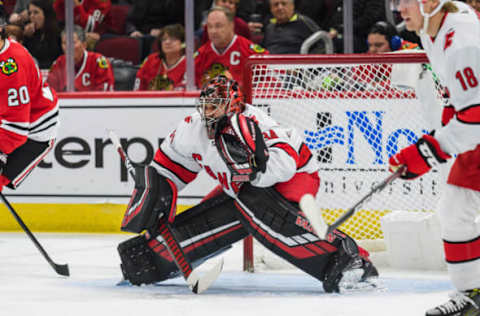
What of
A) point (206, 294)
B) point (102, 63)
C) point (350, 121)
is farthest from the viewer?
point (102, 63)

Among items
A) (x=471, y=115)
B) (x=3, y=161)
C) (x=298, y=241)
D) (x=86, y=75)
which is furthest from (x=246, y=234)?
(x=86, y=75)

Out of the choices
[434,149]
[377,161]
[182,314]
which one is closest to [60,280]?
[182,314]

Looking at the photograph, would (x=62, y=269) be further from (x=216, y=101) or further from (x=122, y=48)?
(x=122, y=48)

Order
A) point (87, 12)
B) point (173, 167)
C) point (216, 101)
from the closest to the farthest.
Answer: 1. point (216, 101)
2. point (173, 167)
3. point (87, 12)

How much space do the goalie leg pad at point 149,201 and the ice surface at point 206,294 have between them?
0.88 ft

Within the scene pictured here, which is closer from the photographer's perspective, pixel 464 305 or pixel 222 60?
Result: pixel 464 305

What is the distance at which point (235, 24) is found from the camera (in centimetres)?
536

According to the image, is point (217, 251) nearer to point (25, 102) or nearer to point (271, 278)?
point (271, 278)

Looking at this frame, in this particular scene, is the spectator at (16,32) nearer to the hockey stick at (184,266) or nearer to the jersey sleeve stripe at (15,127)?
the jersey sleeve stripe at (15,127)

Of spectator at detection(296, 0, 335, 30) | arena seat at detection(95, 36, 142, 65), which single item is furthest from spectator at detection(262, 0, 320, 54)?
arena seat at detection(95, 36, 142, 65)

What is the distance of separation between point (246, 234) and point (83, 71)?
7.07ft

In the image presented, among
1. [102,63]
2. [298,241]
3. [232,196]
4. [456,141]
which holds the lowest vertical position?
[298,241]

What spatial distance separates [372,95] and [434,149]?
1652 millimetres

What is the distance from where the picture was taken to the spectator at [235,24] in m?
5.31
